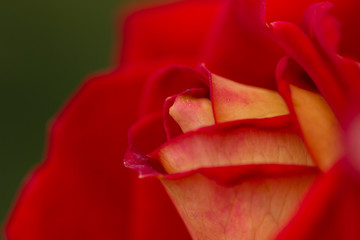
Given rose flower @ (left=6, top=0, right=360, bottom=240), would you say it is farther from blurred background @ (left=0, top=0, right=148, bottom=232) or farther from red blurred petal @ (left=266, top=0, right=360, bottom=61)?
blurred background @ (left=0, top=0, right=148, bottom=232)

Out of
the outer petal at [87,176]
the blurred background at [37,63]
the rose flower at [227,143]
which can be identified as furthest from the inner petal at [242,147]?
the blurred background at [37,63]

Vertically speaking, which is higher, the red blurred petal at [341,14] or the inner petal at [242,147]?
the red blurred petal at [341,14]

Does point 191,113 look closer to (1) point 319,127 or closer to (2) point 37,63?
(1) point 319,127

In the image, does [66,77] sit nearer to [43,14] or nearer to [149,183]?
[43,14]

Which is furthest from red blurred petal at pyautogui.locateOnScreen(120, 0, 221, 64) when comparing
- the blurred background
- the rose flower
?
the blurred background

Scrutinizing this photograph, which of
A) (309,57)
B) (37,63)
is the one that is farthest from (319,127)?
(37,63)

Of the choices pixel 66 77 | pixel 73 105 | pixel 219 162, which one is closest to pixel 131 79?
pixel 73 105

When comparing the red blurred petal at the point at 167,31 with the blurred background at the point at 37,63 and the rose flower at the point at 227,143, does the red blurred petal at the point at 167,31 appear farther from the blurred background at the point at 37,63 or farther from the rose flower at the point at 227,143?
the blurred background at the point at 37,63
